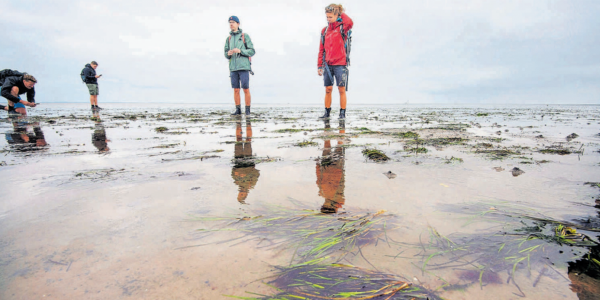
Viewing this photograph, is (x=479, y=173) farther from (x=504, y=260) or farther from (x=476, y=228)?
(x=504, y=260)

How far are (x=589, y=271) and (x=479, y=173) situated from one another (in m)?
1.48

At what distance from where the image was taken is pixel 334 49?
7977mm

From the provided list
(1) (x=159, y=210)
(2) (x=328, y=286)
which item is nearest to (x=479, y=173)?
(2) (x=328, y=286)

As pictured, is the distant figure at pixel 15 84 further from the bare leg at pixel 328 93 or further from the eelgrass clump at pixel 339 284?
the eelgrass clump at pixel 339 284

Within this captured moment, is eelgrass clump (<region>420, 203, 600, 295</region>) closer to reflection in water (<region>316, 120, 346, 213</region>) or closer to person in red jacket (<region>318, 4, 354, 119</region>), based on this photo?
reflection in water (<region>316, 120, 346, 213</region>)

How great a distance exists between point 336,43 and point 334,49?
17 cm

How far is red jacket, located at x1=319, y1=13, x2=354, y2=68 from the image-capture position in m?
7.77

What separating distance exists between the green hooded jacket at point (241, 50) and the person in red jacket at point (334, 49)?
2.61m

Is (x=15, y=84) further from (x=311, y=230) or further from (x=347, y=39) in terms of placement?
(x=311, y=230)

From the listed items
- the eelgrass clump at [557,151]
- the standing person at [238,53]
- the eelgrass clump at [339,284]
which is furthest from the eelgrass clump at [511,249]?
the standing person at [238,53]

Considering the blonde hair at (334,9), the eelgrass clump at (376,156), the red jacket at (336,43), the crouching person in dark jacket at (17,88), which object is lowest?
the eelgrass clump at (376,156)

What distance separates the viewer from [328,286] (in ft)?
3.16

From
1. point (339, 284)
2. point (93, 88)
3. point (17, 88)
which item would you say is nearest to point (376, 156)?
point (339, 284)

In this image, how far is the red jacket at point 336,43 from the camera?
7.77m
